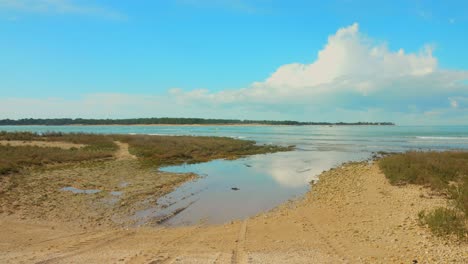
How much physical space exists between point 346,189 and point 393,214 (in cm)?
576

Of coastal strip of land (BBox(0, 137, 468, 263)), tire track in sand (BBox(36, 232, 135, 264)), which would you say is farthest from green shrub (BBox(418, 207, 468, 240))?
tire track in sand (BBox(36, 232, 135, 264))

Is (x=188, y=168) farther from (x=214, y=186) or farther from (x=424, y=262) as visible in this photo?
(x=424, y=262)

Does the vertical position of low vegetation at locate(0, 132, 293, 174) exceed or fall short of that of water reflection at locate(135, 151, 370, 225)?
it exceeds it

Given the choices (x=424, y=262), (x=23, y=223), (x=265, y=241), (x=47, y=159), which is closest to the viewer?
(x=424, y=262)

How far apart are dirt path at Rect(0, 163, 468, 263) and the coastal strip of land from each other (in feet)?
0.07

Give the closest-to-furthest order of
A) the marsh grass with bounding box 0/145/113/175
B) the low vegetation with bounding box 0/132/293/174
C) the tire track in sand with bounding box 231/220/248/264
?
the tire track in sand with bounding box 231/220/248/264
the marsh grass with bounding box 0/145/113/175
the low vegetation with bounding box 0/132/293/174

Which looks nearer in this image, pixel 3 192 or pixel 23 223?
pixel 23 223

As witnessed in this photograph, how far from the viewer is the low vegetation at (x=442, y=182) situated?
9.46 m

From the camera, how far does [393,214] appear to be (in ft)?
39.9

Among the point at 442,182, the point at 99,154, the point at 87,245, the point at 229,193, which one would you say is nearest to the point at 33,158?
the point at 99,154

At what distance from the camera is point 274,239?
10086 millimetres

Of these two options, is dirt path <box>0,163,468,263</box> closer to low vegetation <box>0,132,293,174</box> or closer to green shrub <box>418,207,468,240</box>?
green shrub <box>418,207,468,240</box>

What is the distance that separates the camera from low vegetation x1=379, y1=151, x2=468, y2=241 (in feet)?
31.0

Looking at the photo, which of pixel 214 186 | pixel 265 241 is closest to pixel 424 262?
pixel 265 241
